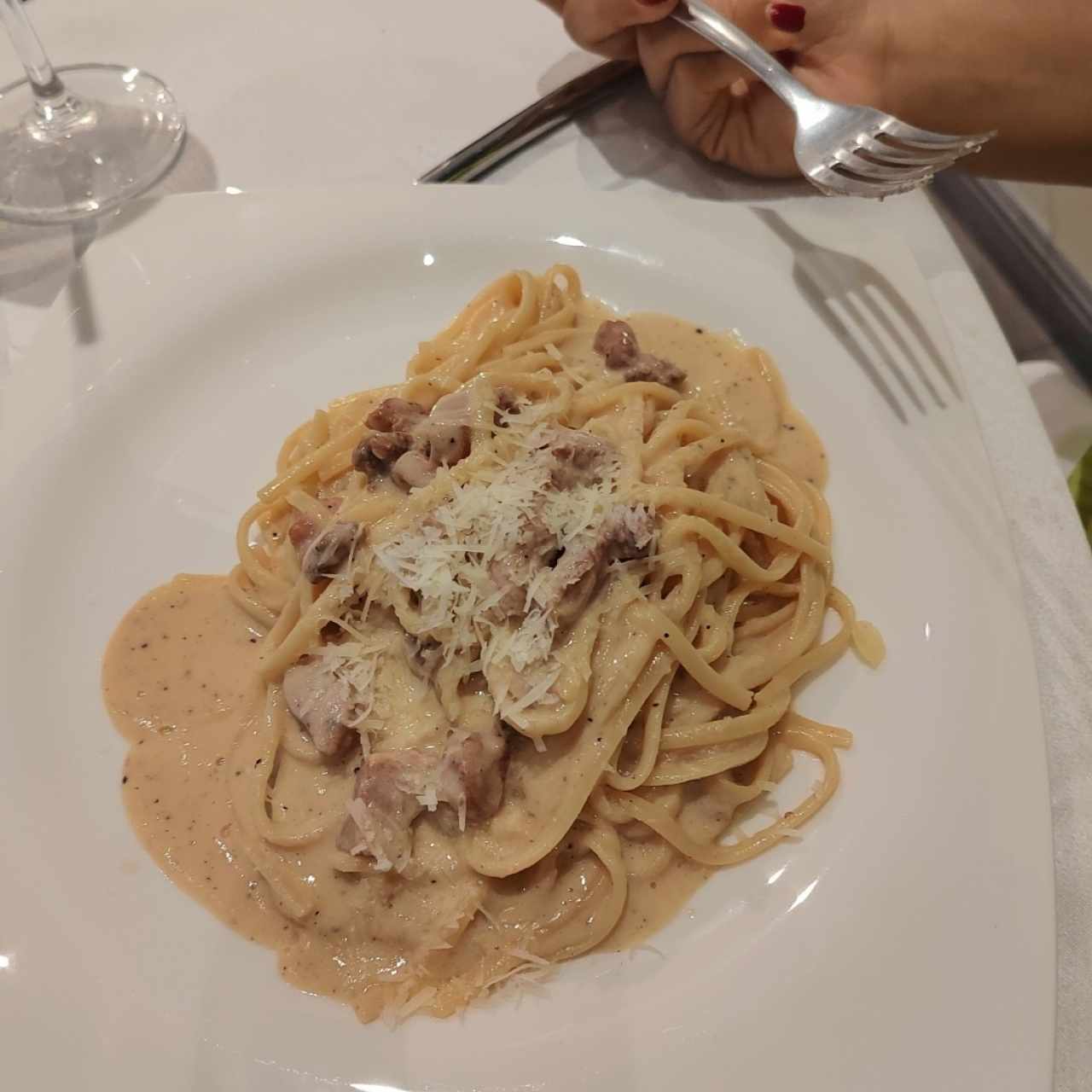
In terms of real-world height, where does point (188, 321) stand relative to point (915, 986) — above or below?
above

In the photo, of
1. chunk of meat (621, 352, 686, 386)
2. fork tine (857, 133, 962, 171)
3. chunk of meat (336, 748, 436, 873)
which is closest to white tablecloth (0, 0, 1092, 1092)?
fork tine (857, 133, 962, 171)

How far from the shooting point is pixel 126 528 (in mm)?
2592

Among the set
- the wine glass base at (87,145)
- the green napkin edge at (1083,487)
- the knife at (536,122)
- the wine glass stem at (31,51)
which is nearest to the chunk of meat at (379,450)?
the knife at (536,122)

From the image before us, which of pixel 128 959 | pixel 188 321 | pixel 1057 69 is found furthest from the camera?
pixel 1057 69

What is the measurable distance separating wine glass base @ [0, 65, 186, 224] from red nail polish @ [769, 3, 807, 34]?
7.96 ft

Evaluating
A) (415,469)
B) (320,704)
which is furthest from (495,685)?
(415,469)

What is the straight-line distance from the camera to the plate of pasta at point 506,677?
5.96ft

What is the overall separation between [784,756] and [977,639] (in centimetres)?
55

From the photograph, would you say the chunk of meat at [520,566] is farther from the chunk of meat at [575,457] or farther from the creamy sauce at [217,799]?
the creamy sauce at [217,799]

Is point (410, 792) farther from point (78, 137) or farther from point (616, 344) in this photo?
point (78, 137)

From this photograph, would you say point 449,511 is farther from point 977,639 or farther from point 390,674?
point 977,639

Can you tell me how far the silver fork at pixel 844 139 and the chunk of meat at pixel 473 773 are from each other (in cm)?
199

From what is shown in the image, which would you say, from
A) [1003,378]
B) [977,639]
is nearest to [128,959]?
[977,639]

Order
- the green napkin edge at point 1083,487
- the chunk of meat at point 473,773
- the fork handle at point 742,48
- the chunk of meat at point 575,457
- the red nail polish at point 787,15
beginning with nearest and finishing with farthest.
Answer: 1. the chunk of meat at point 473,773
2. the chunk of meat at point 575,457
3. the fork handle at point 742,48
4. the red nail polish at point 787,15
5. the green napkin edge at point 1083,487
